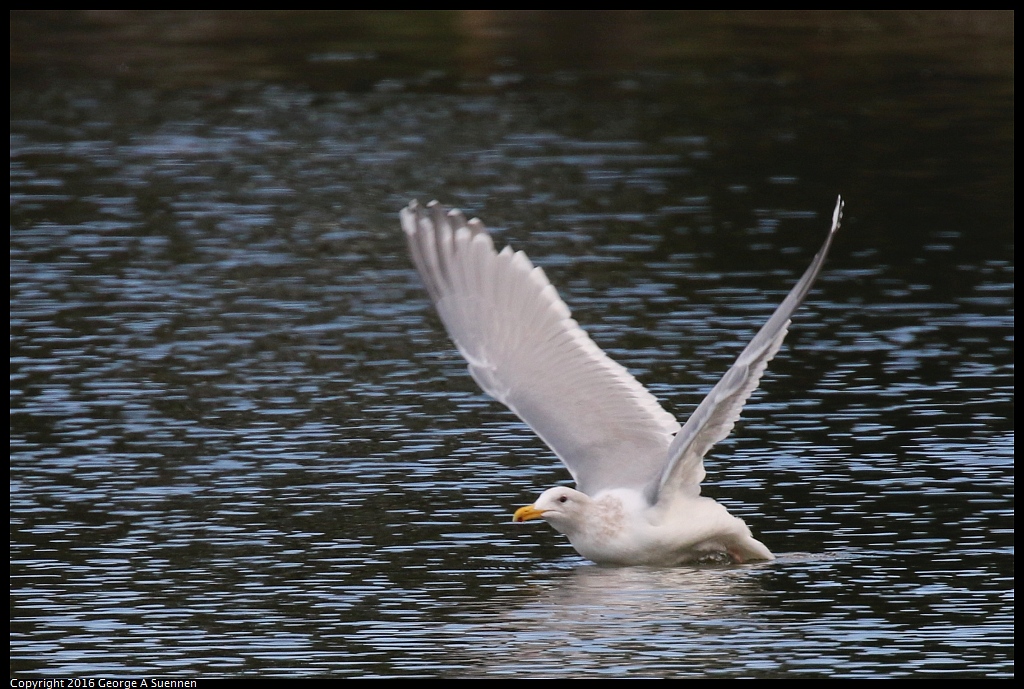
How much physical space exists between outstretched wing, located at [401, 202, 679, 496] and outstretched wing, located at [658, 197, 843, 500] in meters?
0.66

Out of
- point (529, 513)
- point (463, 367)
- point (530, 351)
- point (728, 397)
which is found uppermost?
point (463, 367)

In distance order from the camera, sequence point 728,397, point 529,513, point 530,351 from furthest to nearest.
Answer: point 530,351 → point 529,513 → point 728,397

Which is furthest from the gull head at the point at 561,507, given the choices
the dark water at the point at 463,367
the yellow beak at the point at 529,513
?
the dark water at the point at 463,367

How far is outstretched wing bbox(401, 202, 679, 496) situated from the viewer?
11.7 m

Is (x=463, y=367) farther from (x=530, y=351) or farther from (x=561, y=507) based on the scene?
(x=561, y=507)

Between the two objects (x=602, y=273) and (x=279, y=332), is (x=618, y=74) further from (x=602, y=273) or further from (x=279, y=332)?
(x=279, y=332)

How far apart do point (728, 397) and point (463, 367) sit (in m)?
6.18

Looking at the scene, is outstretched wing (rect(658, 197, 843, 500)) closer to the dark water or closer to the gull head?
the gull head

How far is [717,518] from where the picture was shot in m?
11.0

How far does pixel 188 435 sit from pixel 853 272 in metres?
7.11

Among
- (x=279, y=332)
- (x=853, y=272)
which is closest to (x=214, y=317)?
(x=279, y=332)

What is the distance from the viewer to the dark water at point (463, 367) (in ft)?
33.7

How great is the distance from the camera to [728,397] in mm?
10133

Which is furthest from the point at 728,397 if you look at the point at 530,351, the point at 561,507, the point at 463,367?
the point at 463,367
